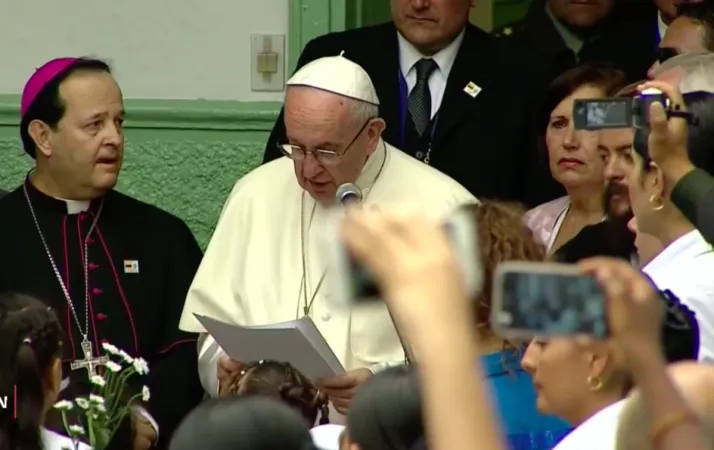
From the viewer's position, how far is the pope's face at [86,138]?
16.0 feet

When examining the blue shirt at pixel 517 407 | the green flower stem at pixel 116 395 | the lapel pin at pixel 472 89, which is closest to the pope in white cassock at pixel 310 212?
the lapel pin at pixel 472 89

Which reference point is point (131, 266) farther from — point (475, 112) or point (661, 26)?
point (661, 26)

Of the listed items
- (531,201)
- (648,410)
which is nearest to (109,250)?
(531,201)

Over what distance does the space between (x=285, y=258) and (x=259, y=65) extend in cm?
114

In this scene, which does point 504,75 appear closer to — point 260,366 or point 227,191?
point 227,191

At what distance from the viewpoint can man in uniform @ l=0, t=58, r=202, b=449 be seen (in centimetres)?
478

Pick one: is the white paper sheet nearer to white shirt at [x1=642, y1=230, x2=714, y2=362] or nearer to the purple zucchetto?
white shirt at [x1=642, y1=230, x2=714, y2=362]

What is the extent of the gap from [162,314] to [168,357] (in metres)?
0.16

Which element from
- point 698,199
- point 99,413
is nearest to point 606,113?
point 698,199

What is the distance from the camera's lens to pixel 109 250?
194 inches

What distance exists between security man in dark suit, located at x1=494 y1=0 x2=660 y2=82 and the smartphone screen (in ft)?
11.6

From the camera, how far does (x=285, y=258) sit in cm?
470

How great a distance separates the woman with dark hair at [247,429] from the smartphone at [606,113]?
3.56ft

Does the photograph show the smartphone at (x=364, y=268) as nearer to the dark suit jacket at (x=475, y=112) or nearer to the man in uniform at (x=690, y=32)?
the man in uniform at (x=690, y=32)
